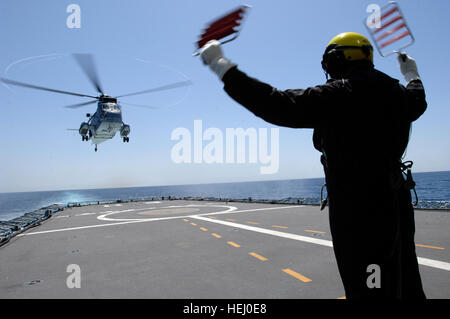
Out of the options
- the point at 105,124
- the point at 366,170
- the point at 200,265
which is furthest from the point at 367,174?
the point at 105,124

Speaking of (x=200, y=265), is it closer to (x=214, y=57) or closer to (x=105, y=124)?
(x=214, y=57)

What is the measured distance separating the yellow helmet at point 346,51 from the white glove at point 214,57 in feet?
3.01

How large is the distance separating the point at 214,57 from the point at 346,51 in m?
1.07

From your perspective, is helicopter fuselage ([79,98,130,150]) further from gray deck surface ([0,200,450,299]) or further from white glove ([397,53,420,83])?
white glove ([397,53,420,83])

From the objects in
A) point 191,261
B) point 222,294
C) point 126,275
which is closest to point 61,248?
point 126,275

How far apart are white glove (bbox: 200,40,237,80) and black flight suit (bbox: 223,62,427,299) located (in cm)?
45

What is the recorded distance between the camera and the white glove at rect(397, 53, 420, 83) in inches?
88.6

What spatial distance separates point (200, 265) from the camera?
670 centimetres

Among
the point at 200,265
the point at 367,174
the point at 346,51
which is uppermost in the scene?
the point at 346,51

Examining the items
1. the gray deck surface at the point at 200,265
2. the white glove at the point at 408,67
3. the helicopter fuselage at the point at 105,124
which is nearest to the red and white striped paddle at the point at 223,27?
the white glove at the point at 408,67

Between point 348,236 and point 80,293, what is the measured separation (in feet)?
18.5

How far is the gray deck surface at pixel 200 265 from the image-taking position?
5.07 meters

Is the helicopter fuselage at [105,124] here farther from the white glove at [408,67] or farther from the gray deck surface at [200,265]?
the white glove at [408,67]
